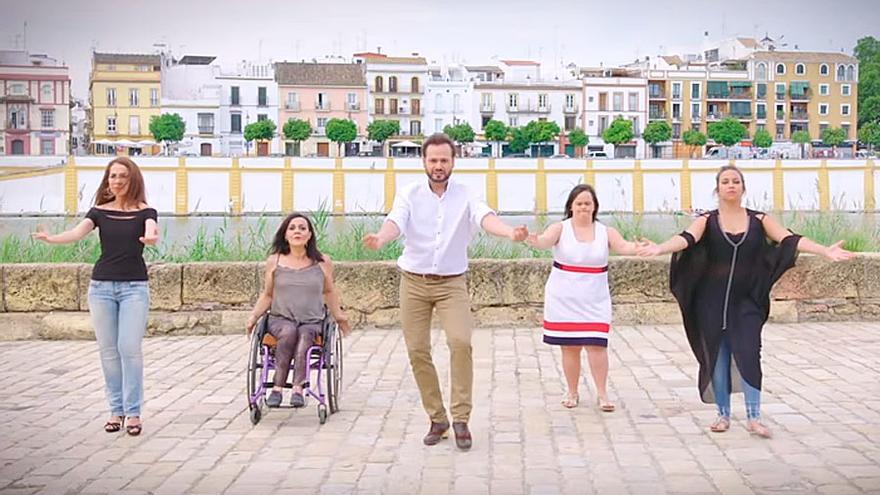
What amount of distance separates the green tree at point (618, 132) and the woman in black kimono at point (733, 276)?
51.9 metres

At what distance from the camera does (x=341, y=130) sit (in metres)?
44.4

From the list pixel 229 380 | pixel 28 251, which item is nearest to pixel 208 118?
pixel 28 251

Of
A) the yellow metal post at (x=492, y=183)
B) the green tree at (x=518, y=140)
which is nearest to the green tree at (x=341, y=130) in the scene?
the green tree at (x=518, y=140)

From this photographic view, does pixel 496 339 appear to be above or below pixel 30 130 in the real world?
below

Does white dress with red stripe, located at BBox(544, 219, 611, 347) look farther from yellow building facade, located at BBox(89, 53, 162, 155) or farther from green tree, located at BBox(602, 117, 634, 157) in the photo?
green tree, located at BBox(602, 117, 634, 157)

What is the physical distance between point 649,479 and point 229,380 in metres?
3.81

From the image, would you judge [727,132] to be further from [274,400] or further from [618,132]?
[274,400]

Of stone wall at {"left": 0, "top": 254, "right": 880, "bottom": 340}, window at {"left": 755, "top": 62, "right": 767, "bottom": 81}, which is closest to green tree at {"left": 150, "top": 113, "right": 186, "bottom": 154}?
window at {"left": 755, "top": 62, "right": 767, "bottom": 81}

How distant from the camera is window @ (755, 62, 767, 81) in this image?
3266cm

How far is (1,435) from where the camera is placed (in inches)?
261

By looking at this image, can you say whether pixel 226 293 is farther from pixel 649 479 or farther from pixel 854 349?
pixel 649 479

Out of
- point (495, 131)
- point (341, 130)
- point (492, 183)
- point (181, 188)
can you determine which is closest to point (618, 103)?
point (492, 183)

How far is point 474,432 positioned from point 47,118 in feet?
14.4

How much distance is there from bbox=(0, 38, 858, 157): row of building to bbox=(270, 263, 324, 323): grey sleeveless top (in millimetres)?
23229
